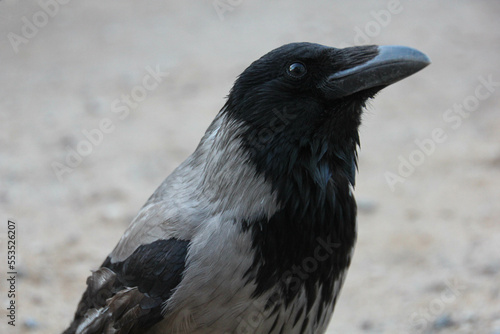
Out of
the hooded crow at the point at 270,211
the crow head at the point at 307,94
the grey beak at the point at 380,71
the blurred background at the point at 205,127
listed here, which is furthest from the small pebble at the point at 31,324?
the grey beak at the point at 380,71

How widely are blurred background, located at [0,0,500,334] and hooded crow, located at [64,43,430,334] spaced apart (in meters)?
0.43

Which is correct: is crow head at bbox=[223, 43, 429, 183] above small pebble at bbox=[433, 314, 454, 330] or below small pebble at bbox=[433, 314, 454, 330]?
above

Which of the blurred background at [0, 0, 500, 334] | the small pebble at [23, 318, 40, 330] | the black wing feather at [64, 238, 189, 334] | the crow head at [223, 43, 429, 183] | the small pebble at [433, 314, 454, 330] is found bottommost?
the black wing feather at [64, 238, 189, 334]

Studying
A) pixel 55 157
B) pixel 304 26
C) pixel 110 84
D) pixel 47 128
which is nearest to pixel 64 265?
pixel 55 157

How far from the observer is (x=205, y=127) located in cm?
777

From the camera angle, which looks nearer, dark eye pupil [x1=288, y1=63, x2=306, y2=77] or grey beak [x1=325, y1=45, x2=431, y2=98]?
grey beak [x1=325, y1=45, x2=431, y2=98]

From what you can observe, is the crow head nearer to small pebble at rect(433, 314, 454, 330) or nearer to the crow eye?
the crow eye

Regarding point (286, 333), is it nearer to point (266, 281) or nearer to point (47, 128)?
point (266, 281)

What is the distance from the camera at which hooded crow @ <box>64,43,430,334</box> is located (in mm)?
3039

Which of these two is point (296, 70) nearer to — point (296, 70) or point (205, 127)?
point (296, 70)

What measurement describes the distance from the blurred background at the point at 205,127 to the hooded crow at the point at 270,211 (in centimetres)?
43

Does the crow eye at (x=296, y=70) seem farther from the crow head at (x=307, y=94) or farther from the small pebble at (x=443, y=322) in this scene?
the small pebble at (x=443, y=322)

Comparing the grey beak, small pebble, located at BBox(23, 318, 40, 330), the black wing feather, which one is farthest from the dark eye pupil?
small pebble, located at BBox(23, 318, 40, 330)

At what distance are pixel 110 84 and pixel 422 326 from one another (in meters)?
5.47
